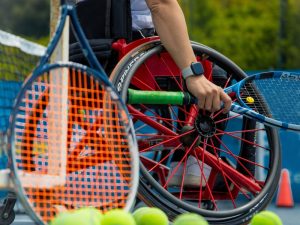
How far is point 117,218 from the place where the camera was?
3.37 m

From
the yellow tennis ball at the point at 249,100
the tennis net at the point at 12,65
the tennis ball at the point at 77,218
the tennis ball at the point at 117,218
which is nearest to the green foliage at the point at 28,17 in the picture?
the yellow tennis ball at the point at 249,100

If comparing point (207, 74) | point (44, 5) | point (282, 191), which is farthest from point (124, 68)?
point (44, 5)

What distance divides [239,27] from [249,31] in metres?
1.50

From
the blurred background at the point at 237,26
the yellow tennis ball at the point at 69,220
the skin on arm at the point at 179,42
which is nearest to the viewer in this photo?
the yellow tennis ball at the point at 69,220

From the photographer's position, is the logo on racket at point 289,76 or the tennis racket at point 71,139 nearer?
the tennis racket at point 71,139

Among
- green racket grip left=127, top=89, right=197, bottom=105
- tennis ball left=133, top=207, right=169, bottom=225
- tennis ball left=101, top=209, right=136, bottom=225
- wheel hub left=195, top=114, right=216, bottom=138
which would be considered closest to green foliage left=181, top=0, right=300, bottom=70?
wheel hub left=195, top=114, right=216, bottom=138

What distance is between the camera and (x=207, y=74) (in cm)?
478

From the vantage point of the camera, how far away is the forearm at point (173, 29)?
4.18 meters

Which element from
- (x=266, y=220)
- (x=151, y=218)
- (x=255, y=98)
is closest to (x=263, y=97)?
(x=255, y=98)

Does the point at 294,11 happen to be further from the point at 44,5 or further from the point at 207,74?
the point at 207,74

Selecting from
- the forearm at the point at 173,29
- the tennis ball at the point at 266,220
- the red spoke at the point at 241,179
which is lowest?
the tennis ball at the point at 266,220

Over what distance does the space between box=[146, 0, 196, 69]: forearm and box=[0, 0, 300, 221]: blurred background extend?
92.4 feet

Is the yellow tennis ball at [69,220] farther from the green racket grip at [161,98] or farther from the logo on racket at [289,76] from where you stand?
the logo on racket at [289,76]

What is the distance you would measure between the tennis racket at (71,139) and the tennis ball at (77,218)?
0.60ft
